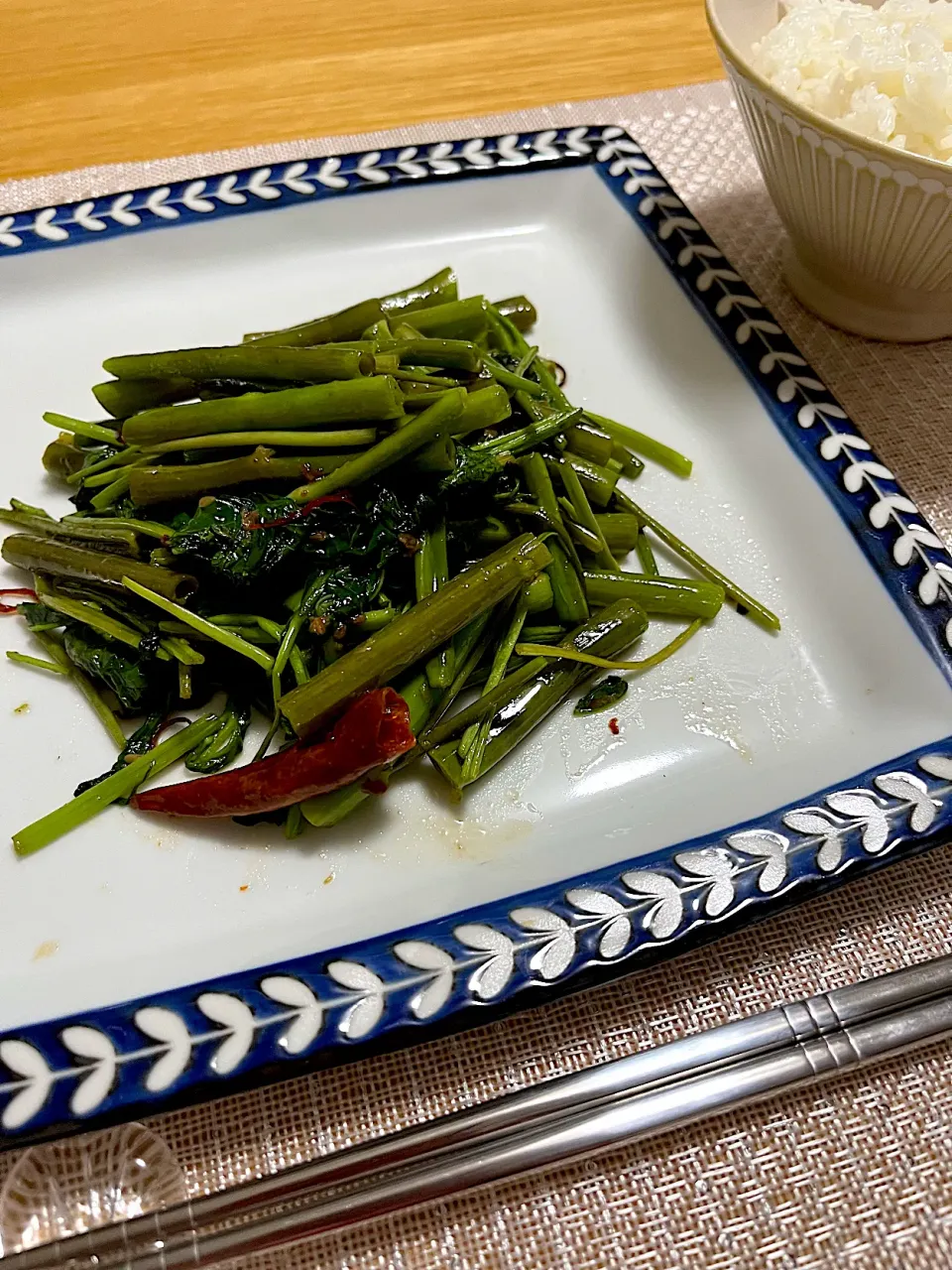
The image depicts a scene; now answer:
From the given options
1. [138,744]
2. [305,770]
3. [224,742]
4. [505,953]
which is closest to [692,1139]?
[505,953]

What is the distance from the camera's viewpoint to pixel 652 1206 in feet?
4.50

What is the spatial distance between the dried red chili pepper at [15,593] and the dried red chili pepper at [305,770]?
1.75 feet

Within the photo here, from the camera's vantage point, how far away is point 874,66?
2.16m

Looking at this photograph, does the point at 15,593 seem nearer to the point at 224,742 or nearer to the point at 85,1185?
the point at 224,742

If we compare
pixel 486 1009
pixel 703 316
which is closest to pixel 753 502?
pixel 703 316

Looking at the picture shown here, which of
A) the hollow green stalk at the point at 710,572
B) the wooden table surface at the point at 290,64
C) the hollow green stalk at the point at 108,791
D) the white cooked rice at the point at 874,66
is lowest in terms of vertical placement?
the hollow green stalk at the point at 710,572

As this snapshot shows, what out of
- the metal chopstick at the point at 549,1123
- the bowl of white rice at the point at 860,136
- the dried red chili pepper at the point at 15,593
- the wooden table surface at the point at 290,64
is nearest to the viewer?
the metal chopstick at the point at 549,1123

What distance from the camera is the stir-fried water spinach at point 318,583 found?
1673 mm

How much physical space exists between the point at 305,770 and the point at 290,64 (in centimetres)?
289

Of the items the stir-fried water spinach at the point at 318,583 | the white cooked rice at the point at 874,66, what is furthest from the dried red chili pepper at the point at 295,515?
the white cooked rice at the point at 874,66

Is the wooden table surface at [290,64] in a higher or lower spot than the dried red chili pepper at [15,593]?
higher

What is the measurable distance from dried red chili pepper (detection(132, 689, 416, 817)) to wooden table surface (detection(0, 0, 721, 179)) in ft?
7.64

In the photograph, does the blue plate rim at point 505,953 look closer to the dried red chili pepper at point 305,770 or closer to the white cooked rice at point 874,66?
the dried red chili pepper at point 305,770

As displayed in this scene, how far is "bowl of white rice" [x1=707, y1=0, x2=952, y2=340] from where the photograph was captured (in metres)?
2.03
